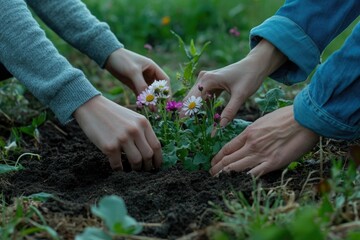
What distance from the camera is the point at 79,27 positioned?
2.97 m

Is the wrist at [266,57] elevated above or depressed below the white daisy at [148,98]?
above

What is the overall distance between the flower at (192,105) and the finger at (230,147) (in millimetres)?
173

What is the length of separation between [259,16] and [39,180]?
11.8ft

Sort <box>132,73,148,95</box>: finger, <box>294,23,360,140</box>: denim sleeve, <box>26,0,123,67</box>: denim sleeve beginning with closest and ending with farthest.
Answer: <box>294,23,360,140</box>: denim sleeve
<box>132,73,148,95</box>: finger
<box>26,0,123,67</box>: denim sleeve

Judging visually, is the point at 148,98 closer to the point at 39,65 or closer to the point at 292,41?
the point at 39,65

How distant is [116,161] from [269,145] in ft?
1.74

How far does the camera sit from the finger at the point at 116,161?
2160 millimetres

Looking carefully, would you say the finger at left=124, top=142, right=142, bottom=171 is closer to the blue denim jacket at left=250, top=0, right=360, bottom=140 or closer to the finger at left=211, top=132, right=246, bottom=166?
the finger at left=211, top=132, right=246, bottom=166

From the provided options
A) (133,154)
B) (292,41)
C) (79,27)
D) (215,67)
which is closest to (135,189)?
(133,154)

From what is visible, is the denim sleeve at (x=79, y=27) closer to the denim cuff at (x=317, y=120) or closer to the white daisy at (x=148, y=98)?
the white daisy at (x=148, y=98)

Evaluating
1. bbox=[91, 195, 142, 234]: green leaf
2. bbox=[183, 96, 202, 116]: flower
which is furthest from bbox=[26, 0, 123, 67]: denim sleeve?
bbox=[91, 195, 142, 234]: green leaf

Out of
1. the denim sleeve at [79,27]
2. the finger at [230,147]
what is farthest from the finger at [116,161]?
the denim sleeve at [79,27]

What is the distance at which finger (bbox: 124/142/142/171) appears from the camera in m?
2.12

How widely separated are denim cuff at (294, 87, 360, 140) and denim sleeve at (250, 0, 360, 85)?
397 millimetres
